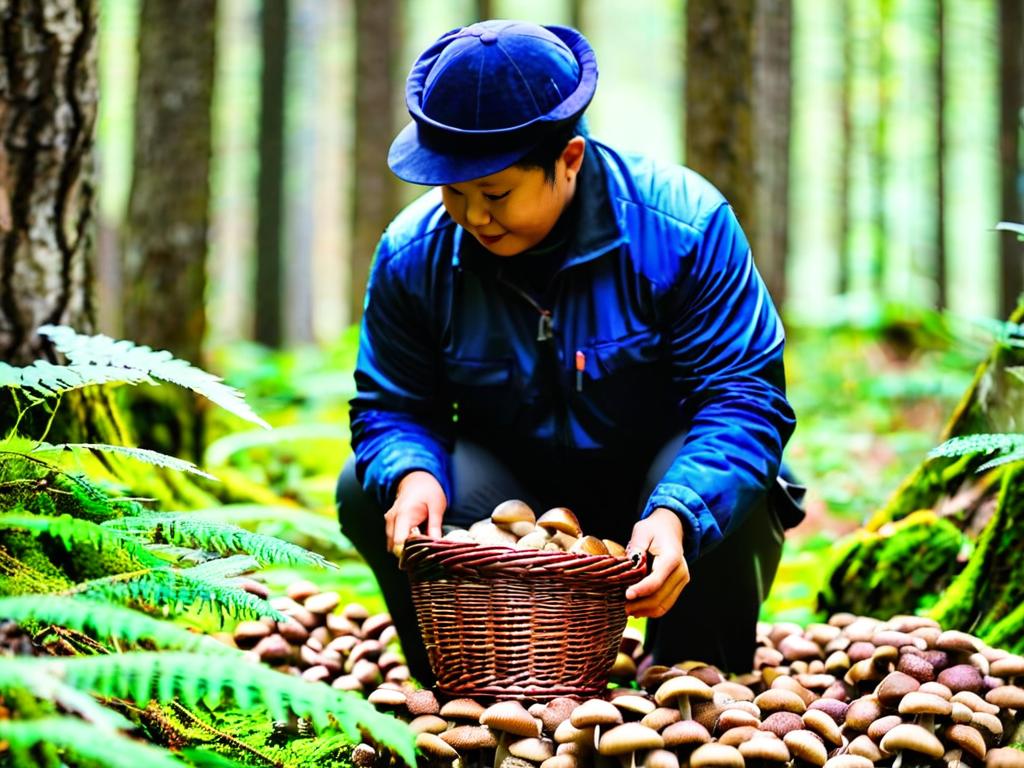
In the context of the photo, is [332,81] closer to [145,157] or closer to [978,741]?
[145,157]

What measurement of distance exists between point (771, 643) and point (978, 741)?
3.63 ft

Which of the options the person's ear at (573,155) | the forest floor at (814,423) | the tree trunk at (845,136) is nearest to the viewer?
the person's ear at (573,155)

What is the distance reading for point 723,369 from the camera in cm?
305

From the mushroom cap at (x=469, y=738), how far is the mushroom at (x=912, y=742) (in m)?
0.90

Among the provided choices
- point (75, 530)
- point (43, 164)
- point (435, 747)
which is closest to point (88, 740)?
point (75, 530)

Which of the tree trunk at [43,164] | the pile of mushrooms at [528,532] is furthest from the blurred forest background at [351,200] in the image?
the pile of mushrooms at [528,532]

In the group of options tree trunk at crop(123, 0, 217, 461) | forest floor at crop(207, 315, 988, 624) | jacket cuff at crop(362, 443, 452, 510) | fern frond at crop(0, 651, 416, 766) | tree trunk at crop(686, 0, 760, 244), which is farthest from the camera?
tree trunk at crop(123, 0, 217, 461)

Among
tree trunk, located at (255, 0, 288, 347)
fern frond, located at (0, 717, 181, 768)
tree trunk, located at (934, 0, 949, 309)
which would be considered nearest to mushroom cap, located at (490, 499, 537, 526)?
fern frond, located at (0, 717, 181, 768)

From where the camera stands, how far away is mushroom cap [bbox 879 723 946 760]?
93.9 inches

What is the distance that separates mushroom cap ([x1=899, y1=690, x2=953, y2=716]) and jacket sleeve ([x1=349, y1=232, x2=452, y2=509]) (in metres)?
1.40

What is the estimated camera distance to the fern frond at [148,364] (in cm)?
264

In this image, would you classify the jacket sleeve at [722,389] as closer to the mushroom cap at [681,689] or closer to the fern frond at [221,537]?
the mushroom cap at [681,689]

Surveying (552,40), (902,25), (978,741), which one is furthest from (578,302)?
(902,25)

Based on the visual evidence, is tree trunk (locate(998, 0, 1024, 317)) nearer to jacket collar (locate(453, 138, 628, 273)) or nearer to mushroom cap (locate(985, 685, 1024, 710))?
jacket collar (locate(453, 138, 628, 273))
